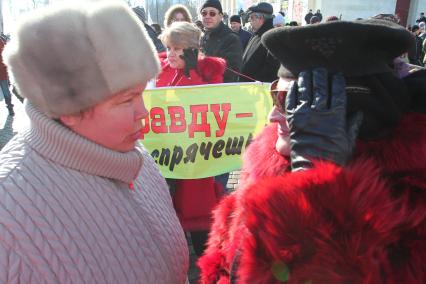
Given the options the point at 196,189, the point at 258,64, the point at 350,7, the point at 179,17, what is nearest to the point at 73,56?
the point at 196,189

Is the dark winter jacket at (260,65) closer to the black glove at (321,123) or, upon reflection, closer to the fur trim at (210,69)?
the fur trim at (210,69)

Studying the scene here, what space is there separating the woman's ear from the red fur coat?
1.82 ft

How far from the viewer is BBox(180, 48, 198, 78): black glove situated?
3006 mm

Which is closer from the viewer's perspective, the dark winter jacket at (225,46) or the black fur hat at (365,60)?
the black fur hat at (365,60)

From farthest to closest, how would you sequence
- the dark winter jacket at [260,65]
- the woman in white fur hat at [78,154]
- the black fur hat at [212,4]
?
the black fur hat at [212,4] → the dark winter jacket at [260,65] → the woman in white fur hat at [78,154]

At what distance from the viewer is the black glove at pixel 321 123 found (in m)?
0.90

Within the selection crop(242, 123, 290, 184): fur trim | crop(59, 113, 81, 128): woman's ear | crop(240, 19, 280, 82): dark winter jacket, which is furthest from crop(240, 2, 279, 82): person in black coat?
crop(59, 113, 81, 128): woman's ear

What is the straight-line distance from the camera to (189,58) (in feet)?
9.90

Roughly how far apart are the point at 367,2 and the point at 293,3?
4.25 m

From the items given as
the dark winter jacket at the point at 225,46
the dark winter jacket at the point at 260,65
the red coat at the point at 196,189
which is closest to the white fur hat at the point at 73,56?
the red coat at the point at 196,189

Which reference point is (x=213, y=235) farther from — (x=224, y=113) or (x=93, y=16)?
(x=224, y=113)

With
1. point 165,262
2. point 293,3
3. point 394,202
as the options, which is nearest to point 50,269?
point 165,262

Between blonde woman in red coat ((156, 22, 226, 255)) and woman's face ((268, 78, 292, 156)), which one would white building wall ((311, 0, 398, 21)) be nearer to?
blonde woman in red coat ((156, 22, 226, 255))

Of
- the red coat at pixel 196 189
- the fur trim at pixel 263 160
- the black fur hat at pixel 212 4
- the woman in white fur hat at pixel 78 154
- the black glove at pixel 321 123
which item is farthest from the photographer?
the black fur hat at pixel 212 4
